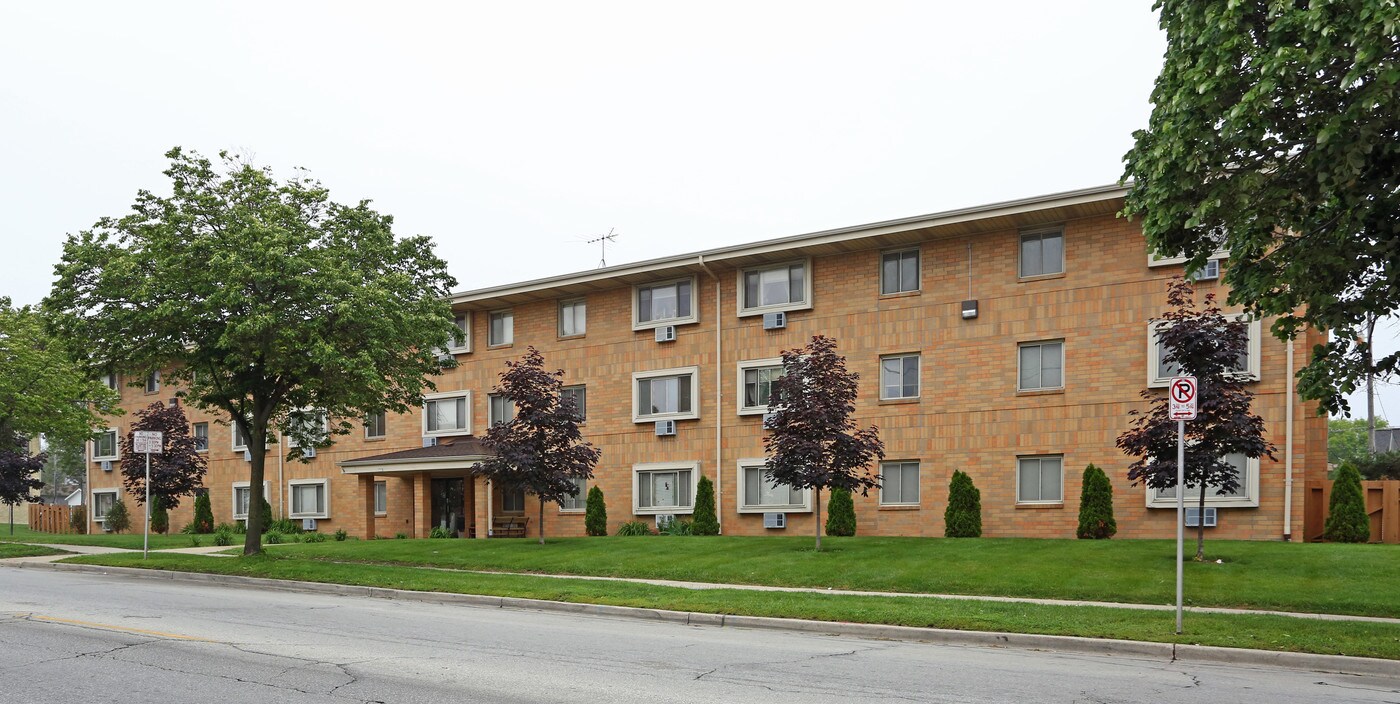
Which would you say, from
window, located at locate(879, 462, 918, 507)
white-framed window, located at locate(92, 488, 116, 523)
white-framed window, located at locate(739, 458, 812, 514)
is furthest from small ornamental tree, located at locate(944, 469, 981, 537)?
white-framed window, located at locate(92, 488, 116, 523)

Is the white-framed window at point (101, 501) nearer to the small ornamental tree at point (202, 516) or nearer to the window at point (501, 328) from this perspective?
the small ornamental tree at point (202, 516)

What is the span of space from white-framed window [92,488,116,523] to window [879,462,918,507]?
1426 inches

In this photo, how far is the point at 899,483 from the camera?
88.6 ft

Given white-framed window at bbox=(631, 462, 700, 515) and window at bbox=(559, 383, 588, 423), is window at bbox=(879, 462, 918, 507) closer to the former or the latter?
white-framed window at bbox=(631, 462, 700, 515)

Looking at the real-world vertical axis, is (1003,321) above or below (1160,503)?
above

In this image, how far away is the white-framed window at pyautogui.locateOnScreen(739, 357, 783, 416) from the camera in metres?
28.8

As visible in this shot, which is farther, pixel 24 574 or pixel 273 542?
pixel 273 542

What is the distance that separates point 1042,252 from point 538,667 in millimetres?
18663

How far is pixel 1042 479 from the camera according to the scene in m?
25.2

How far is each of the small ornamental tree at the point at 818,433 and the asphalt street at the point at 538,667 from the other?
26.1 ft

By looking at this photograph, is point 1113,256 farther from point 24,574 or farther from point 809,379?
point 24,574

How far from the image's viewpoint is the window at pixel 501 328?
34219mm

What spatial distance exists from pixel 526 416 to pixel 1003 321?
11284 mm

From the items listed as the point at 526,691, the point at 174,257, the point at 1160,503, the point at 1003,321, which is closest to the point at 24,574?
the point at 174,257
